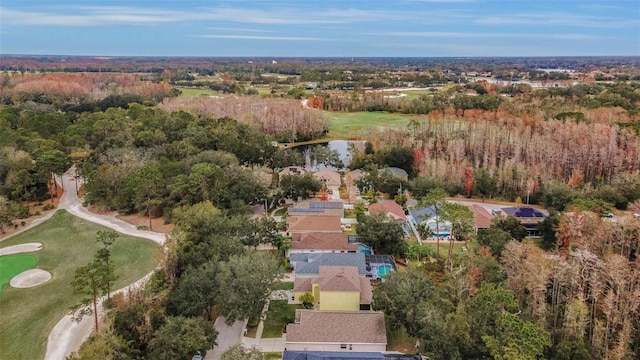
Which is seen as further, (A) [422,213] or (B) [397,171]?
(B) [397,171]

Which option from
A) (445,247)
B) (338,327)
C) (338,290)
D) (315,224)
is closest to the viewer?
(338,327)

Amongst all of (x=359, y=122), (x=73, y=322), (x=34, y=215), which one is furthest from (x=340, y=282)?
(x=359, y=122)

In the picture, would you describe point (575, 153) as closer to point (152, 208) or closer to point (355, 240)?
point (355, 240)

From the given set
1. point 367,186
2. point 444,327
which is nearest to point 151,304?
point 444,327

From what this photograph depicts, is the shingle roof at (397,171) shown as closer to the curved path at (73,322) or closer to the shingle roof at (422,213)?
the shingle roof at (422,213)

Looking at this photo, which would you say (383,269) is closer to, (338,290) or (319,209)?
(338,290)

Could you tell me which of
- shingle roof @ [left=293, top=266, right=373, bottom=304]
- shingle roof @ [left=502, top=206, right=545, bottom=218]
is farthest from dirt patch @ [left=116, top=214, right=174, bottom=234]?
shingle roof @ [left=502, top=206, right=545, bottom=218]

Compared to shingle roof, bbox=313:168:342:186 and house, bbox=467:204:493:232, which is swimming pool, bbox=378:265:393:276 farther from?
shingle roof, bbox=313:168:342:186
